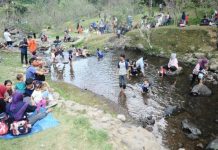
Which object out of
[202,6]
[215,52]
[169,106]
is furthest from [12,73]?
[202,6]

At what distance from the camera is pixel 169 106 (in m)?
16.1

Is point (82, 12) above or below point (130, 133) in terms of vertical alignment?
above

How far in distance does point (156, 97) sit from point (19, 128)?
30.0ft

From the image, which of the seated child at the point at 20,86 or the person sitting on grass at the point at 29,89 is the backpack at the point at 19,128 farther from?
the person sitting on grass at the point at 29,89

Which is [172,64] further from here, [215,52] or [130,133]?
[130,133]

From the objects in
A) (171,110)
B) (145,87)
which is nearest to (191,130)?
(171,110)

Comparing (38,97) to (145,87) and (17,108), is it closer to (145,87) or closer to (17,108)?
(17,108)

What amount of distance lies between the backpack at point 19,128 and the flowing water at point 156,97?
5.36 metres

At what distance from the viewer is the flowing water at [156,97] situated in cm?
1364

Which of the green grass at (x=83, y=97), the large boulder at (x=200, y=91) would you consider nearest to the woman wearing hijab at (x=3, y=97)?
the green grass at (x=83, y=97)

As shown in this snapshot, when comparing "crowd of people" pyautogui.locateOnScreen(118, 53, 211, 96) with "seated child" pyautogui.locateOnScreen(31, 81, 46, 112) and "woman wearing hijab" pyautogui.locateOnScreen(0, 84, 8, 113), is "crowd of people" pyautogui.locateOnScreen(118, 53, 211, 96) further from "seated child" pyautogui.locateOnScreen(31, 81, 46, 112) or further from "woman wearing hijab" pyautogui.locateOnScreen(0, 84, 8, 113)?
"woman wearing hijab" pyautogui.locateOnScreen(0, 84, 8, 113)

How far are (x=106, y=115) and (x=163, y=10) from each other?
33.3m

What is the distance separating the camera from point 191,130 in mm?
13156

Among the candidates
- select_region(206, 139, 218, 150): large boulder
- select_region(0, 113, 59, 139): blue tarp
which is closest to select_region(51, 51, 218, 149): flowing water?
select_region(206, 139, 218, 150): large boulder
